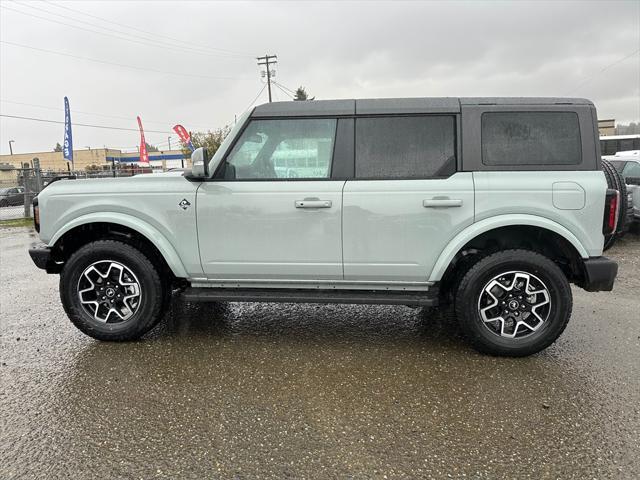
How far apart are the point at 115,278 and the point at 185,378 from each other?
119cm

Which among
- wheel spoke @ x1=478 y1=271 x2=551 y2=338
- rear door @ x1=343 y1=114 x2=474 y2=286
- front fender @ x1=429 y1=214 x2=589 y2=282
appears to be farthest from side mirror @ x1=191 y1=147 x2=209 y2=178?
wheel spoke @ x1=478 y1=271 x2=551 y2=338

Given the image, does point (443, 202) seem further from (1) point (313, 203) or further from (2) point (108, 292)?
(2) point (108, 292)

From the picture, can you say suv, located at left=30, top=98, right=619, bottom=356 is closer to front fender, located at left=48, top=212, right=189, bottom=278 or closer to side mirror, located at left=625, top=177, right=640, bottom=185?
front fender, located at left=48, top=212, right=189, bottom=278

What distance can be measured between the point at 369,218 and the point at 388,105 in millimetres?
942

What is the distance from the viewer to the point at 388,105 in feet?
12.0

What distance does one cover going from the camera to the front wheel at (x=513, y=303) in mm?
3420

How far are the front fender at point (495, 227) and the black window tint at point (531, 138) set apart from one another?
438 mm

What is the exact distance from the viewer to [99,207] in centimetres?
381

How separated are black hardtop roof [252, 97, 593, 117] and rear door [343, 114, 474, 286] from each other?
0.24ft

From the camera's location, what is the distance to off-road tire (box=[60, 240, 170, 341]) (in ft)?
12.3

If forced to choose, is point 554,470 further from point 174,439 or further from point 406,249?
point 174,439

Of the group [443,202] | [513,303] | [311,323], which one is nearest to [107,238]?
[311,323]

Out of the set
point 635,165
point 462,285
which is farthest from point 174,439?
point 635,165

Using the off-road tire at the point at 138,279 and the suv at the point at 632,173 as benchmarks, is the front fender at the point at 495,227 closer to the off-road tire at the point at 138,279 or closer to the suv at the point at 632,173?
the off-road tire at the point at 138,279
